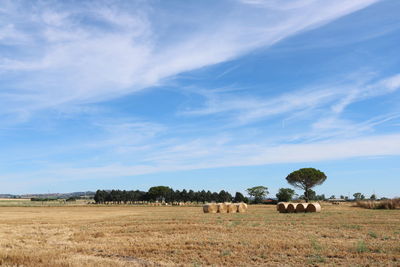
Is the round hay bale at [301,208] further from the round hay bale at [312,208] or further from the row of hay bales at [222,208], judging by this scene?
the row of hay bales at [222,208]

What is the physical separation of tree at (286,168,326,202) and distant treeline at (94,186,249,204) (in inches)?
1282

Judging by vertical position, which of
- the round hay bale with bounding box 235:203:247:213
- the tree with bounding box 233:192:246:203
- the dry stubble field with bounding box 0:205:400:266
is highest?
the tree with bounding box 233:192:246:203

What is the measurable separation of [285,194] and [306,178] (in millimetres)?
24272

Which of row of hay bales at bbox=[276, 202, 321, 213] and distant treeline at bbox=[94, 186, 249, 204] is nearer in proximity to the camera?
row of hay bales at bbox=[276, 202, 321, 213]

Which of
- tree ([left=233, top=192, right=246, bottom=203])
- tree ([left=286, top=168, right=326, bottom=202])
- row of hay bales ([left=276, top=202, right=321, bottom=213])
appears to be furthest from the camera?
tree ([left=233, top=192, right=246, bottom=203])

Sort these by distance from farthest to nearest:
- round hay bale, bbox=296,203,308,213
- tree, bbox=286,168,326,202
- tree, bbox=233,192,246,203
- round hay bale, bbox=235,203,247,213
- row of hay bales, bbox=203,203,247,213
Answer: tree, bbox=233,192,246,203
tree, bbox=286,168,326,202
round hay bale, bbox=235,203,247,213
row of hay bales, bbox=203,203,247,213
round hay bale, bbox=296,203,308,213

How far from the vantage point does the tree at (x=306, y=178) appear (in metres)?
112

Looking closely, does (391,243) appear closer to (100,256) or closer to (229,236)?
(229,236)

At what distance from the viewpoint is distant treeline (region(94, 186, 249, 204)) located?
156 m

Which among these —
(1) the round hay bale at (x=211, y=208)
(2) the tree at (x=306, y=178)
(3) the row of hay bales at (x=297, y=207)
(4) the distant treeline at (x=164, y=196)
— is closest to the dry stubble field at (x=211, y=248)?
(3) the row of hay bales at (x=297, y=207)

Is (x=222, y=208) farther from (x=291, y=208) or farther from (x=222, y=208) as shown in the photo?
(x=291, y=208)

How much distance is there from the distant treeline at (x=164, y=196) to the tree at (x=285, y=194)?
13.2 metres

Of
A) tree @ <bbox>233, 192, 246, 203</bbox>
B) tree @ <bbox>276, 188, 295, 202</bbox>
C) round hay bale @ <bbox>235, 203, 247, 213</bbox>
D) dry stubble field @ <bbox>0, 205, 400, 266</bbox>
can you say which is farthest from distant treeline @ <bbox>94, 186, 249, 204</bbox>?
dry stubble field @ <bbox>0, 205, 400, 266</bbox>

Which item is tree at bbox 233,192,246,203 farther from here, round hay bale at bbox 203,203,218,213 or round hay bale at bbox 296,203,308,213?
round hay bale at bbox 296,203,308,213
